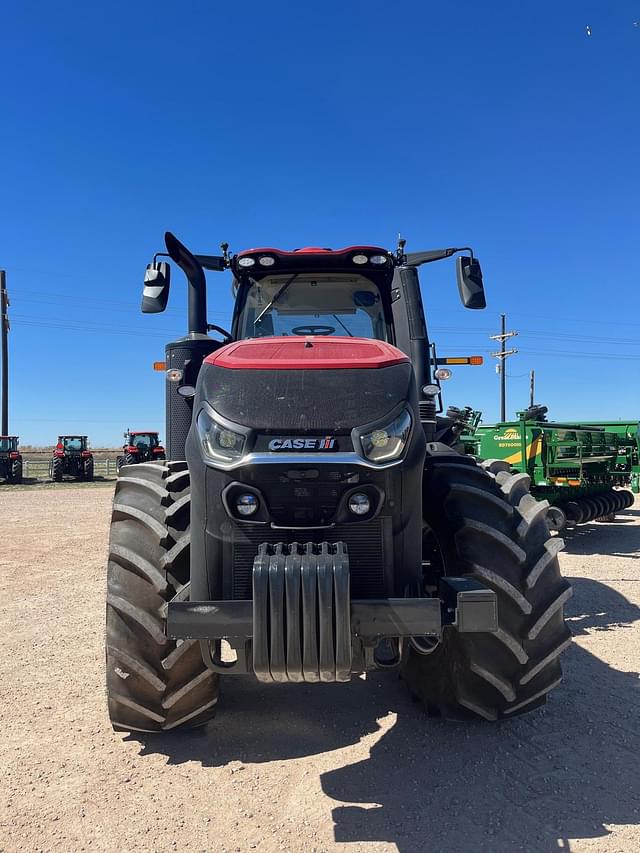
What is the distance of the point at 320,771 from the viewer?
9.77ft

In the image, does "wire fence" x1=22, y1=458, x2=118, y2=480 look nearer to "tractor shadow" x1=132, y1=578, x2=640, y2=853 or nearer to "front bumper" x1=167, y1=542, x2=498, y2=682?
"tractor shadow" x1=132, y1=578, x2=640, y2=853

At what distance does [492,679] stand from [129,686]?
172cm

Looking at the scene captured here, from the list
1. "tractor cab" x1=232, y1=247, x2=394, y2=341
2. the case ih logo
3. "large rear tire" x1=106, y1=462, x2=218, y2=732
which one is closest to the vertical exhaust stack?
"tractor cab" x1=232, y1=247, x2=394, y2=341

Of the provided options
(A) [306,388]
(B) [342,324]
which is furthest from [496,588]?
(B) [342,324]

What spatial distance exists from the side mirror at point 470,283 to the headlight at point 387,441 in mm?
1725

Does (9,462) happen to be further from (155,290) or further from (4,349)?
(155,290)

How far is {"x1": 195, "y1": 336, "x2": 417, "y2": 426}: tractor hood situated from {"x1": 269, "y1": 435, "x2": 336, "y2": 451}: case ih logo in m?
0.05

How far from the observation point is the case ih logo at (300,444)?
2584 millimetres

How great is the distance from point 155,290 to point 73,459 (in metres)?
24.9

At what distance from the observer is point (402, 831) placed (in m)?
2.51

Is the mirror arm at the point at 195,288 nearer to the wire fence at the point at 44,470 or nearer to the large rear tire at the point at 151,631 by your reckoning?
the large rear tire at the point at 151,631

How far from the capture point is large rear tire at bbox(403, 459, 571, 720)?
2.96 metres

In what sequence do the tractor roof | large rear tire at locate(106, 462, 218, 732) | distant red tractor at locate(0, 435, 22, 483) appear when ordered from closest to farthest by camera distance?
1. large rear tire at locate(106, 462, 218, 732)
2. the tractor roof
3. distant red tractor at locate(0, 435, 22, 483)

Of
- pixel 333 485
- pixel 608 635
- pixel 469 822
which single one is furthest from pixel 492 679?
pixel 608 635
